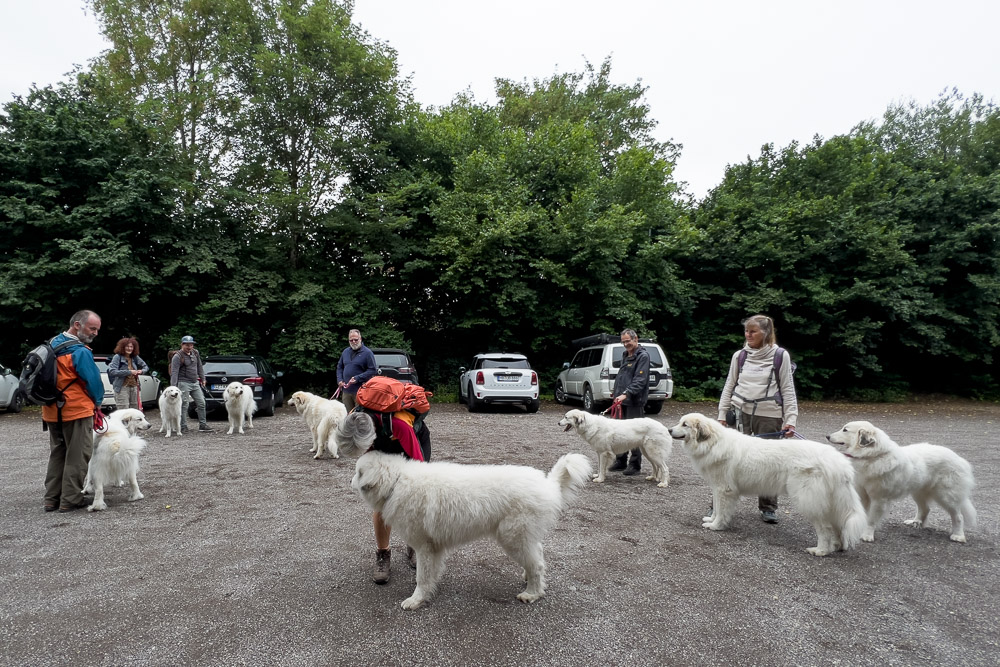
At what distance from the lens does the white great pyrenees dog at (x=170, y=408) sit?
31.3 feet

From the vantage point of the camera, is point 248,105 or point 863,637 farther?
point 248,105

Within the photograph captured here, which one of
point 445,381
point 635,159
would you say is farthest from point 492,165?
point 445,381

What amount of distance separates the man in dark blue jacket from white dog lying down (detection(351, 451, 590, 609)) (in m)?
4.65

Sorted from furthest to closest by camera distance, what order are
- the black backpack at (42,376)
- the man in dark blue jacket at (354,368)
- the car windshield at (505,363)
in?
the car windshield at (505,363) → the man in dark blue jacket at (354,368) → the black backpack at (42,376)

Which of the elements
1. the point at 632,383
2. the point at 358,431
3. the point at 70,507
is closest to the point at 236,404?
the point at 70,507

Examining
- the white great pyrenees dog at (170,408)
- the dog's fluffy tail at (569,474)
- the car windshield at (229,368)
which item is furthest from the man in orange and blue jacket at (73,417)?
the car windshield at (229,368)

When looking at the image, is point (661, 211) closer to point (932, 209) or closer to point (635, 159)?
point (635, 159)

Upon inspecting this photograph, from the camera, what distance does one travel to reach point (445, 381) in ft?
61.7

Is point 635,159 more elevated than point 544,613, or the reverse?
point 635,159

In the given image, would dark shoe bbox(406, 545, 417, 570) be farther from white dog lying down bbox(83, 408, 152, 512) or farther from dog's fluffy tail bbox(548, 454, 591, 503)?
white dog lying down bbox(83, 408, 152, 512)

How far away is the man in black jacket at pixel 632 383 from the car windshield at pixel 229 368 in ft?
30.6

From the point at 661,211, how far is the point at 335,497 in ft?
55.5

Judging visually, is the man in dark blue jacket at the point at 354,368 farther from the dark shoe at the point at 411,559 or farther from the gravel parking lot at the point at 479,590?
the dark shoe at the point at 411,559

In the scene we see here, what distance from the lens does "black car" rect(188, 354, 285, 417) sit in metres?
11.5
